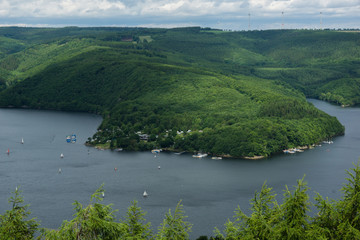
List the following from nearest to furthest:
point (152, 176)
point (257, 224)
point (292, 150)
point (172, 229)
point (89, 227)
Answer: point (89, 227) → point (257, 224) → point (172, 229) → point (152, 176) → point (292, 150)

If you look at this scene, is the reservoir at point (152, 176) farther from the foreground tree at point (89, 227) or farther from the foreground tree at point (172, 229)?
the foreground tree at point (89, 227)

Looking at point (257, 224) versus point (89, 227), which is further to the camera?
point (257, 224)

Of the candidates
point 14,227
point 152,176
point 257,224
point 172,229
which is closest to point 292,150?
point 152,176

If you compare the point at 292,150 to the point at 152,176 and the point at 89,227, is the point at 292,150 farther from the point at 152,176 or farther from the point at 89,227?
the point at 89,227

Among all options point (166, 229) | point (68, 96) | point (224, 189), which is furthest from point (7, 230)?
point (68, 96)

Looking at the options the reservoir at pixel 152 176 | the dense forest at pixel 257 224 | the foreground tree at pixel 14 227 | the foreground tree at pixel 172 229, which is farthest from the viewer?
the reservoir at pixel 152 176

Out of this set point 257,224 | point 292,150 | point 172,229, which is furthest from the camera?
point 292,150

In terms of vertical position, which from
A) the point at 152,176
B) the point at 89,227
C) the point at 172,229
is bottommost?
the point at 152,176

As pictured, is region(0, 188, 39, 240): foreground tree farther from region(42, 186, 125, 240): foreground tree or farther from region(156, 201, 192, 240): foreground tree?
region(156, 201, 192, 240): foreground tree

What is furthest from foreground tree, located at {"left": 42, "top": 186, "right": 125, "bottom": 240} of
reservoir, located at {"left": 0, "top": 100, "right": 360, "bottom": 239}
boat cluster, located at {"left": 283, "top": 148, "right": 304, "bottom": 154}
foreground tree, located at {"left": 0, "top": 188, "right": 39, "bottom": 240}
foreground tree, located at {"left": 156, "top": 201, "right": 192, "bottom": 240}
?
boat cluster, located at {"left": 283, "top": 148, "right": 304, "bottom": 154}

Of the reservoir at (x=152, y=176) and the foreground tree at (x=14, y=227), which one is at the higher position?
the foreground tree at (x=14, y=227)

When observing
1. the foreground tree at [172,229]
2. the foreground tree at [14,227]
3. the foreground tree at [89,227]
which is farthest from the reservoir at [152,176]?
the foreground tree at [89,227]
